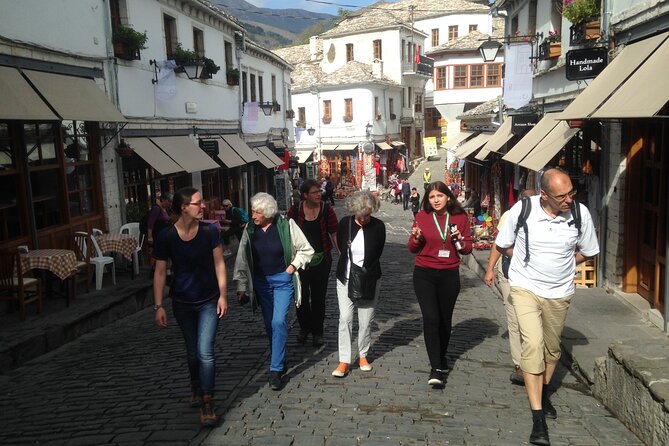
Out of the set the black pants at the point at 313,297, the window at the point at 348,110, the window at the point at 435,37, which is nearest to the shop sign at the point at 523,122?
the black pants at the point at 313,297

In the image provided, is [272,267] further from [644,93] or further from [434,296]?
[644,93]

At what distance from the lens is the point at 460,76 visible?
1532 inches

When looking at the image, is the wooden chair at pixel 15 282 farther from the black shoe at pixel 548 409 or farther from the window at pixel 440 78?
the window at pixel 440 78

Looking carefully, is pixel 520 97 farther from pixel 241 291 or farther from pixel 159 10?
pixel 241 291

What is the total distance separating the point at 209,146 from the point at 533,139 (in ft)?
30.7

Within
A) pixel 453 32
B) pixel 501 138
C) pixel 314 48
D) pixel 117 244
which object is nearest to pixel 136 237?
pixel 117 244

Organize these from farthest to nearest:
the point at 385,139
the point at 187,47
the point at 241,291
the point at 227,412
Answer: the point at 385,139 → the point at 187,47 → the point at 241,291 → the point at 227,412

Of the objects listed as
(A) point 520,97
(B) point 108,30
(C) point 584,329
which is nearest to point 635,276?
(C) point 584,329

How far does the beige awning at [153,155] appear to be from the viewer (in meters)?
13.4

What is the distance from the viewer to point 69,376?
6.26m

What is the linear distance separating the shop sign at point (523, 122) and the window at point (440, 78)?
25711 millimetres

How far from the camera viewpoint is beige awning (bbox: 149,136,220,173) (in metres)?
14.8

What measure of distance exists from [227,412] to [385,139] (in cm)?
3885

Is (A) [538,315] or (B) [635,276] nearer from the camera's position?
(A) [538,315]
